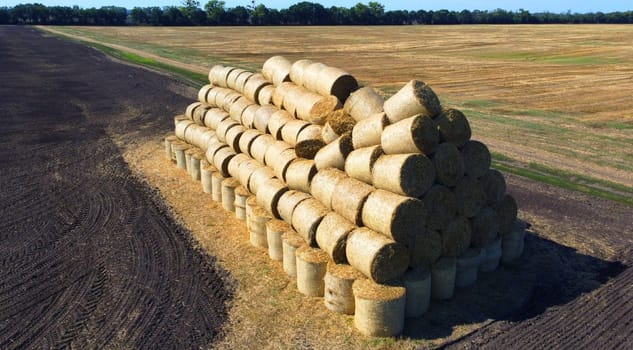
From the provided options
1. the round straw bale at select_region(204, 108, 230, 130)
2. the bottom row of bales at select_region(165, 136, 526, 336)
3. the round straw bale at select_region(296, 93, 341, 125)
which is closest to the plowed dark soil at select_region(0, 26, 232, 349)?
the bottom row of bales at select_region(165, 136, 526, 336)

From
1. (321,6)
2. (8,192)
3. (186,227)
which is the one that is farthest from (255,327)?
(321,6)

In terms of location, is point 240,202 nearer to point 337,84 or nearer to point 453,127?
point 337,84

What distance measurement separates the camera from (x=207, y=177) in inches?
659

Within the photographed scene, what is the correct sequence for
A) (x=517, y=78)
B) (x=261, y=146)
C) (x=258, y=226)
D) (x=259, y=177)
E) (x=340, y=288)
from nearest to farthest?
1. (x=340, y=288)
2. (x=258, y=226)
3. (x=259, y=177)
4. (x=261, y=146)
5. (x=517, y=78)

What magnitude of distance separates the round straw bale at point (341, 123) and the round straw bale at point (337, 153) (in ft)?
0.76

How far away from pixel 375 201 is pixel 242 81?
8.90 metres

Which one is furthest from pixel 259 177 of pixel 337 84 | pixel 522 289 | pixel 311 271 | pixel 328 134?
pixel 522 289

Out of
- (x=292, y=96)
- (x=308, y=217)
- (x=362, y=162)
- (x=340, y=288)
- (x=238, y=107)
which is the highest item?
(x=292, y=96)

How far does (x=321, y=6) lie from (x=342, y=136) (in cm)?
12616

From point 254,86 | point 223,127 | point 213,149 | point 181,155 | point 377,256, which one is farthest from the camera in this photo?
point 181,155

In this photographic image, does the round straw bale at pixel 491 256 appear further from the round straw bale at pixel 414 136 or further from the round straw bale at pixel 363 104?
the round straw bale at pixel 363 104

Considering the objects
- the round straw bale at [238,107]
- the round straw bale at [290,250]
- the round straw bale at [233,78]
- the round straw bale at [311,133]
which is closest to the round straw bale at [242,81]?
the round straw bale at [233,78]

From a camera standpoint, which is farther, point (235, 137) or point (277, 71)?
point (235, 137)

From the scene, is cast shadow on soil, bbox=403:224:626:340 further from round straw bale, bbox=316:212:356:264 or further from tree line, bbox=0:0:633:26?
tree line, bbox=0:0:633:26
